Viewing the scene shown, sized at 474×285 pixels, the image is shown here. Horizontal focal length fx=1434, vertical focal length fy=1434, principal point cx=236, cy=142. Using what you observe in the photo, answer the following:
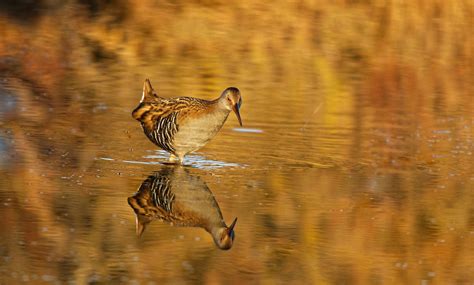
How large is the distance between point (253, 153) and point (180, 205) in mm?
2402

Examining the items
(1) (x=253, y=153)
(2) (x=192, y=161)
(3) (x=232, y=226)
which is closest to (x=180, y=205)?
(3) (x=232, y=226)

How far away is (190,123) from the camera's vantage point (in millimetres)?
11305

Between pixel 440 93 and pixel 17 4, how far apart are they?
9.57 meters

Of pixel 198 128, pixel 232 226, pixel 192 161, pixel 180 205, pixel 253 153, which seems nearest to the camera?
pixel 232 226

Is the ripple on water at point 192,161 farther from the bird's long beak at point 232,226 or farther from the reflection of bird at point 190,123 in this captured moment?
the bird's long beak at point 232,226

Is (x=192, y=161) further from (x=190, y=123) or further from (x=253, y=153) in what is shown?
(x=253, y=153)

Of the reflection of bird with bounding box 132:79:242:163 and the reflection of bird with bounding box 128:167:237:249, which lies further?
the reflection of bird with bounding box 132:79:242:163

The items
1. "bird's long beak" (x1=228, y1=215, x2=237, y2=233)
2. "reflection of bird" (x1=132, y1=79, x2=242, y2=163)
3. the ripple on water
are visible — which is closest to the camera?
"bird's long beak" (x1=228, y1=215, x2=237, y2=233)

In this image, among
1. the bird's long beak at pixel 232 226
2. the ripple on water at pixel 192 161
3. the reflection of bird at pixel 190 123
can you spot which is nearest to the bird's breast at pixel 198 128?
the reflection of bird at pixel 190 123

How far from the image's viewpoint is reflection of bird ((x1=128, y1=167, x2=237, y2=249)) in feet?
30.0

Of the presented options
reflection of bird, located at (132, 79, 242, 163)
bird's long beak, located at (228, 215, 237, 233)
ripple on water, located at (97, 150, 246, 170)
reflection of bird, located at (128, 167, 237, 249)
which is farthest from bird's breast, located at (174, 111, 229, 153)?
bird's long beak, located at (228, 215, 237, 233)

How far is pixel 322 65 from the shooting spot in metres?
19.1

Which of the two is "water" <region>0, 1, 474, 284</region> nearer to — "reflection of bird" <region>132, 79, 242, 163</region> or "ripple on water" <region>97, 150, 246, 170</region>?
"ripple on water" <region>97, 150, 246, 170</region>

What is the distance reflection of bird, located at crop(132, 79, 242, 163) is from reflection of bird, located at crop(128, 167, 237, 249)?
400mm
